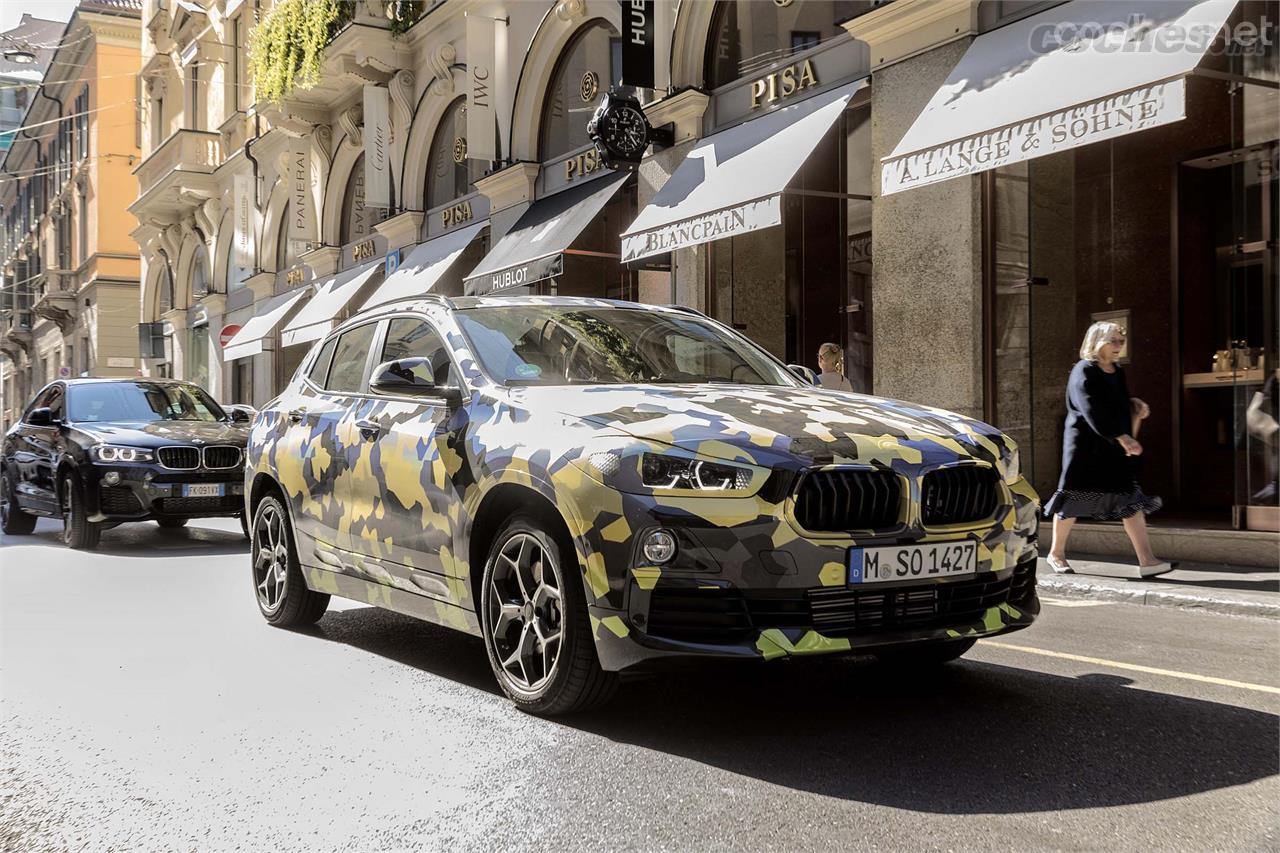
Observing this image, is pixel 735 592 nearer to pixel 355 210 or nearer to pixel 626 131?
pixel 626 131

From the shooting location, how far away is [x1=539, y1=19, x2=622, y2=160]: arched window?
1780cm

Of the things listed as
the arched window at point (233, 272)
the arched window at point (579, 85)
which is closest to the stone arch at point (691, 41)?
the arched window at point (579, 85)

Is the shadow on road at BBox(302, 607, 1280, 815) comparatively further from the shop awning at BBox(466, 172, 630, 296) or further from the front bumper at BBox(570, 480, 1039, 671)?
the shop awning at BBox(466, 172, 630, 296)

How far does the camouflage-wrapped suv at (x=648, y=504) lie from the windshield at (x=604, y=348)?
13 millimetres

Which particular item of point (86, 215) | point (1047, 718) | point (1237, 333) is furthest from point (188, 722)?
point (86, 215)

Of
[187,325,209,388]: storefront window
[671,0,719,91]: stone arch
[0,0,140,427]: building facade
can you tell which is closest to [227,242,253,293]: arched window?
[187,325,209,388]: storefront window

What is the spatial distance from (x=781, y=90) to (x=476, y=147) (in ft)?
24.0

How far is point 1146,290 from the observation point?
12656 mm

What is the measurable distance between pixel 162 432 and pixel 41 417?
1738 mm

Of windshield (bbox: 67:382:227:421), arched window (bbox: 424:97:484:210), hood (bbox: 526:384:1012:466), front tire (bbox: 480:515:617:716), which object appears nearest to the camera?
hood (bbox: 526:384:1012:466)

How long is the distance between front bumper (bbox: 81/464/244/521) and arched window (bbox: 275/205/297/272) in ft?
67.2

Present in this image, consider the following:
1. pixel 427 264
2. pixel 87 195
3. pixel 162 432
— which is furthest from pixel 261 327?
pixel 87 195

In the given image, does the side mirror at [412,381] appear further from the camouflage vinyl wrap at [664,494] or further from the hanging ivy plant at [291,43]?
the hanging ivy plant at [291,43]

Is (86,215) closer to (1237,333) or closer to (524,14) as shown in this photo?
(524,14)
